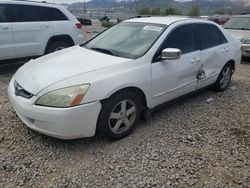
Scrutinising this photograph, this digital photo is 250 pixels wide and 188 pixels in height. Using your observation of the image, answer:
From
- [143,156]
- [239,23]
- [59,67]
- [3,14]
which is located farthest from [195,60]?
[239,23]

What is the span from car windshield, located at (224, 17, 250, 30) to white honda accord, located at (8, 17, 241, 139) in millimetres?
5452

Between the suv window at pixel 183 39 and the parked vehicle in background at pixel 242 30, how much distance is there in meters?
4.71

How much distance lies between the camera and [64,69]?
3.38 metres

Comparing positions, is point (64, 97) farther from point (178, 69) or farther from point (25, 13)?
point (25, 13)

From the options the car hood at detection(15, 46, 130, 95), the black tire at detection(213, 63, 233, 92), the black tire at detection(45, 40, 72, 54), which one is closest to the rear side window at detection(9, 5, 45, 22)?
the black tire at detection(45, 40, 72, 54)

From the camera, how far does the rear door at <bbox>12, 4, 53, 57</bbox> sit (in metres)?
6.30

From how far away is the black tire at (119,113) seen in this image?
3197 millimetres

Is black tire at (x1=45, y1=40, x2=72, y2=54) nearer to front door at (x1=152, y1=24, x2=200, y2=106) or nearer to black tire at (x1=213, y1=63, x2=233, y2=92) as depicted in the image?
front door at (x1=152, y1=24, x2=200, y2=106)

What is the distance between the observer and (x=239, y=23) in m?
9.92

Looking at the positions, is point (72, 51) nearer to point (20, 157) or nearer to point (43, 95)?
point (43, 95)

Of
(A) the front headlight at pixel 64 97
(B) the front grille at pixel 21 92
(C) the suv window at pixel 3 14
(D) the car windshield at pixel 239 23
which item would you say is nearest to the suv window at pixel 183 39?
(A) the front headlight at pixel 64 97

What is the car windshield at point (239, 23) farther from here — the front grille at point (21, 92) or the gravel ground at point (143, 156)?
the front grille at point (21, 92)

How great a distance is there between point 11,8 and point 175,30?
4.11 metres

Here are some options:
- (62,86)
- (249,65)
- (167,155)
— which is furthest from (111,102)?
(249,65)
